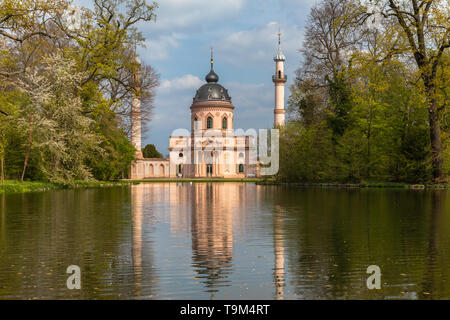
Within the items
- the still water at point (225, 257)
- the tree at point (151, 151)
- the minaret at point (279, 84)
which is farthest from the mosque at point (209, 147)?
the still water at point (225, 257)

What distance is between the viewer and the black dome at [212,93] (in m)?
94.2

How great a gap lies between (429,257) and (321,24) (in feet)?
105

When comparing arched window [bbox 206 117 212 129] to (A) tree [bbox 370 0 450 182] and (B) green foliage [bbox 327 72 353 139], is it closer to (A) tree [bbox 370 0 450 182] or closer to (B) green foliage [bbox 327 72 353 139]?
(B) green foliage [bbox 327 72 353 139]

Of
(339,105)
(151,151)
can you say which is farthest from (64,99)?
(151,151)

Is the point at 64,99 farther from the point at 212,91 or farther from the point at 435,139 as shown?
the point at 212,91

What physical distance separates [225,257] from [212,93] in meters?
88.6

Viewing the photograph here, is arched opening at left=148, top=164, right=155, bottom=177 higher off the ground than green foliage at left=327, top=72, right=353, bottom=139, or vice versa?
green foliage at left=327, top=72, right=353, bottom=139

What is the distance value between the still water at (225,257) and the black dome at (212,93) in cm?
8276

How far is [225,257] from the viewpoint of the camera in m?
7.09

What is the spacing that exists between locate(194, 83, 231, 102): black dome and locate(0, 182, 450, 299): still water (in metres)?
82.8

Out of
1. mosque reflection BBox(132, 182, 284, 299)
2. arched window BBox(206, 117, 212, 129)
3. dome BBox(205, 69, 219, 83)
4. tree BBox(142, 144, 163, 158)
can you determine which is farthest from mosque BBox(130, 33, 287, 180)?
mosque reflection BBox(132, 182, 284, 299)

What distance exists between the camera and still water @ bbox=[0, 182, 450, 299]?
5.18 metres
